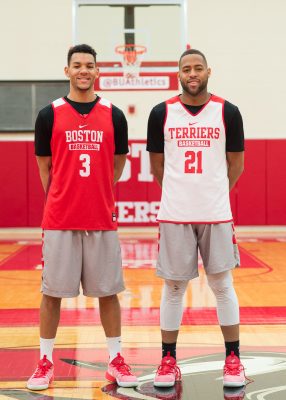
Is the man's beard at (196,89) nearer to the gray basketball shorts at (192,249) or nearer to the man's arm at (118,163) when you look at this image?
the man's arm at (118,163)

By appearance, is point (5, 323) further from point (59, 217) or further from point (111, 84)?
point (111, 84)

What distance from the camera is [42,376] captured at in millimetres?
3537

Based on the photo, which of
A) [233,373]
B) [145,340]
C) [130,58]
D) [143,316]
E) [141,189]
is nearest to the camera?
[233,373]

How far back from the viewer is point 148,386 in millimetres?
3555

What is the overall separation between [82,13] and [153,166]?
8295mm

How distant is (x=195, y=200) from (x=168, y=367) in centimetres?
89

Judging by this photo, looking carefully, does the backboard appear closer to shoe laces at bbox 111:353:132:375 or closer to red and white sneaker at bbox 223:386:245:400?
shoe laces at bbox 111:353:132:375

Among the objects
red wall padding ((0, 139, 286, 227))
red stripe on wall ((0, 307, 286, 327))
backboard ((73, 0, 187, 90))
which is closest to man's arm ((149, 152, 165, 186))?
red stripe on wall ((0, 307, 286, 327))

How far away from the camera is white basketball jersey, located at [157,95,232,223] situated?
3557 mm

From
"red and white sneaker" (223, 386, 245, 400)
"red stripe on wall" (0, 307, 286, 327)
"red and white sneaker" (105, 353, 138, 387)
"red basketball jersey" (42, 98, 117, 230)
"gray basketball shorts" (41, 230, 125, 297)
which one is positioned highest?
"red basketball jersey" (42, 98, 117, 230)


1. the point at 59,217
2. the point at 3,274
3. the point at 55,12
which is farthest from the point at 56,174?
the point at 55,12

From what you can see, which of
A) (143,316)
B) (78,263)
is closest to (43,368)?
(78,263)

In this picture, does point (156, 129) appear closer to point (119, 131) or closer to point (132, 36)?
point (119, 131)

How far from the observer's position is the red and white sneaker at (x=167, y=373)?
138 inches
